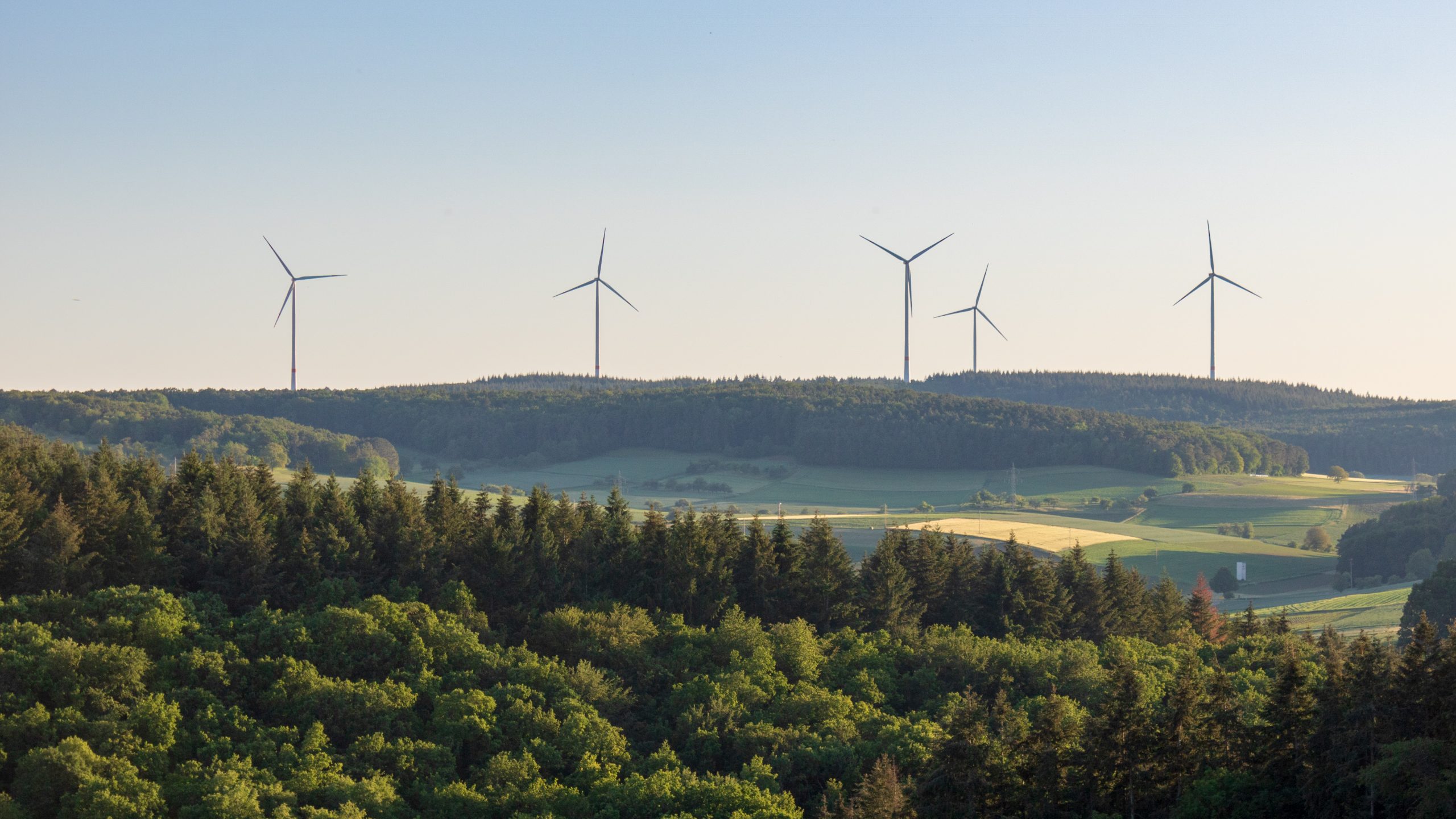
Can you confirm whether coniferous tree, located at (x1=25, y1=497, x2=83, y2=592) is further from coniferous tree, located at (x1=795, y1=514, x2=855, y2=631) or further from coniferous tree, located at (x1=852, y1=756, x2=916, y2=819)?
coniferous tree, located at (x1=852, y1=756, x2=916, y2=819)

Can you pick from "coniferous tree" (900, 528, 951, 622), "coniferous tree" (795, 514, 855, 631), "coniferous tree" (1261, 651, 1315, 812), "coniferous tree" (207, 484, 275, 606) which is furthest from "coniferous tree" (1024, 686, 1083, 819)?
"coniferous tree" (207, 484, 275, 606)

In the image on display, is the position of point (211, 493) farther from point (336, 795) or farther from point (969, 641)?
point (969, 641)

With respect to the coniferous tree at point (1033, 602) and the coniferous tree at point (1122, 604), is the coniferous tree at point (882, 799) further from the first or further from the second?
the coniferous tree at point (1122, 604)

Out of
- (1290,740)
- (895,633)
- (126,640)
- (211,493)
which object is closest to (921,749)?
(1290,740)

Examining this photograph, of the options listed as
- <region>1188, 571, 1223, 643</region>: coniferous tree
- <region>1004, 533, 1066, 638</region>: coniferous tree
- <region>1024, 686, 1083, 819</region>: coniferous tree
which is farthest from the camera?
<region>1188, 571, 1223, 643</region>: coniferous tree

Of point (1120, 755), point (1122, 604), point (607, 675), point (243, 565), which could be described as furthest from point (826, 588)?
point (1120, 755)

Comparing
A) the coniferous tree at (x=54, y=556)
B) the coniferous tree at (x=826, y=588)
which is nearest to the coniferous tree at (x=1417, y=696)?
the coniferous tree at (x=826, y=588)

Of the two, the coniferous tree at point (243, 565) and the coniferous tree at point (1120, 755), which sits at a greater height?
the coniferous tree at point (243, 565)

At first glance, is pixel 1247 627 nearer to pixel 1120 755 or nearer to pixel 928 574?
pixel 928 574
